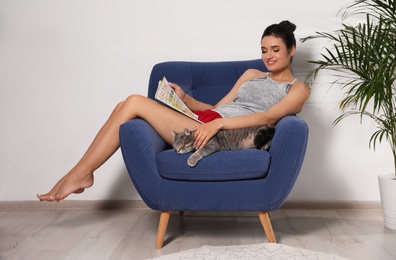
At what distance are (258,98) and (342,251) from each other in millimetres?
954

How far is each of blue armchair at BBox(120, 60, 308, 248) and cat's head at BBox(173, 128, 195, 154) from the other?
38 mm

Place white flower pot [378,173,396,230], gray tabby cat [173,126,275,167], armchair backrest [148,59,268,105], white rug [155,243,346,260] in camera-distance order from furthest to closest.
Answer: armchair backrest [148,59,268,105]
white flower pot [378,173,396,230]
gray tabby cat [173,126,275,167]
white rug [155,243,346,260]

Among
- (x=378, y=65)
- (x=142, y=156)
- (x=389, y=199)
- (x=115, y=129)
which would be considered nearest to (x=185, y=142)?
(x=142, y=156)

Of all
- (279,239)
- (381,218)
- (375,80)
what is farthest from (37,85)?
(381,218)

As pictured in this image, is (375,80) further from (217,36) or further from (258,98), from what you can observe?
(217,36)

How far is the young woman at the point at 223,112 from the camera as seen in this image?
2.70 m

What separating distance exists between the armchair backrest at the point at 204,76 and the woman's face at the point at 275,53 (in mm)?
280

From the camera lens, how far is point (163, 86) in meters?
2.70

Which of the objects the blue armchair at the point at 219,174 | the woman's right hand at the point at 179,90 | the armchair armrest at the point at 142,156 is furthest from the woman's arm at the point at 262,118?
the woman's right hand at the point at 179,90

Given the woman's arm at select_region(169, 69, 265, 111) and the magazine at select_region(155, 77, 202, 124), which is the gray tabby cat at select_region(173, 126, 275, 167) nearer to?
the magazine at select_region(155, 77, 202, 124)

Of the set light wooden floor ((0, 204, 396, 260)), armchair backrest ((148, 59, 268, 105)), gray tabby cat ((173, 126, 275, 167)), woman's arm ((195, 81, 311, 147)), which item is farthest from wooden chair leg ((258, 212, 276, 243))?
armchair backrest ((148, 59, 268, 105))

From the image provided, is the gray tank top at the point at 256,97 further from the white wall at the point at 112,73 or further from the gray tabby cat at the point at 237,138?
the white wall at the point at 112,73

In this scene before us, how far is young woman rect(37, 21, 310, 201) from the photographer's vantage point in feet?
8.87

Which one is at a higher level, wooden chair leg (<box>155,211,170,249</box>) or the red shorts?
the red shorts
